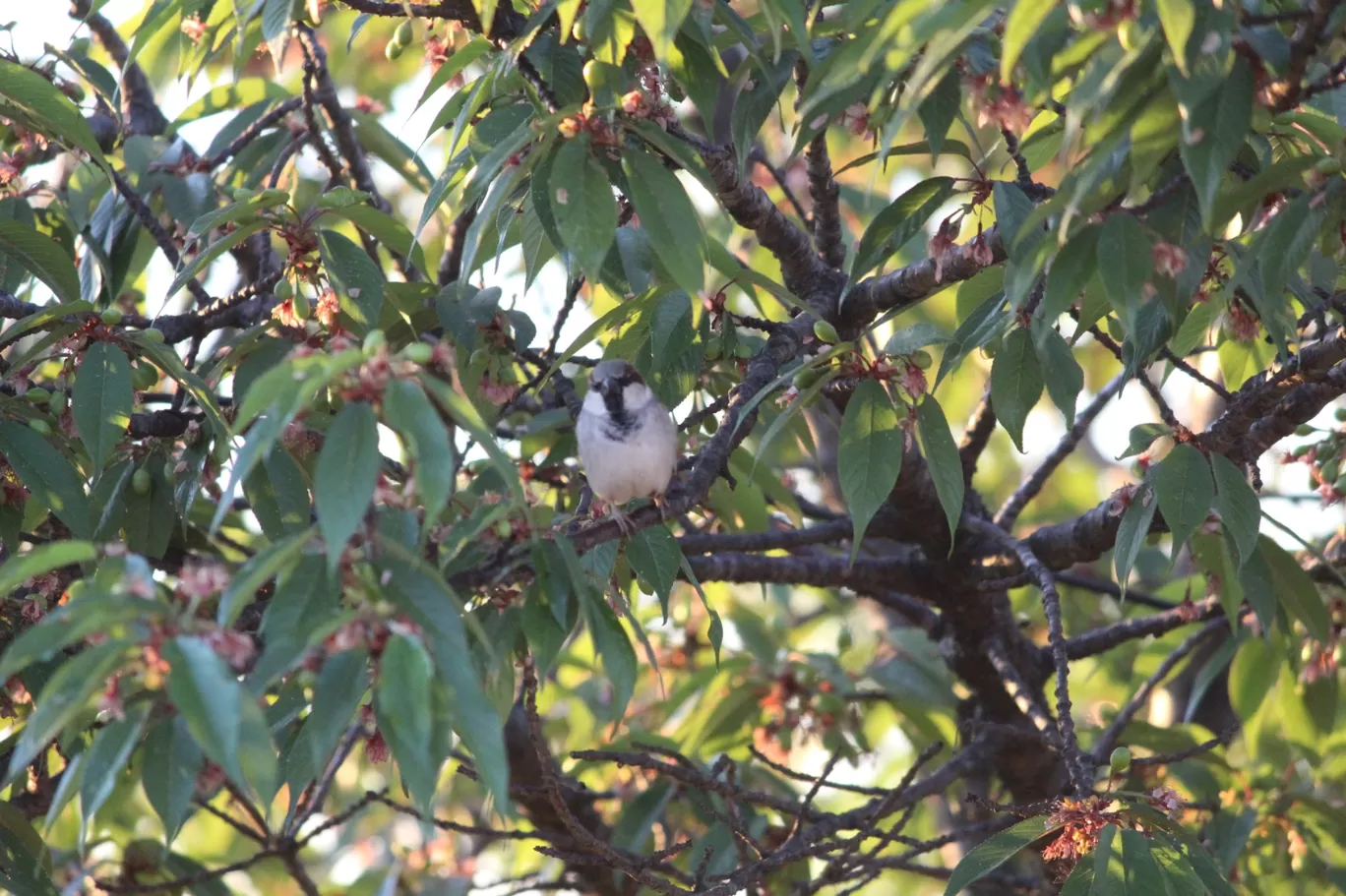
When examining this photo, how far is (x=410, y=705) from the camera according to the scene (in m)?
1.80

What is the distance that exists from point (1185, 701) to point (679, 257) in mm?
4610

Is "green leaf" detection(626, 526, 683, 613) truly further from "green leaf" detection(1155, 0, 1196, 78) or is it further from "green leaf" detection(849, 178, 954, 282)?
"green leaf" detection(1155, 0, 1196, 78)

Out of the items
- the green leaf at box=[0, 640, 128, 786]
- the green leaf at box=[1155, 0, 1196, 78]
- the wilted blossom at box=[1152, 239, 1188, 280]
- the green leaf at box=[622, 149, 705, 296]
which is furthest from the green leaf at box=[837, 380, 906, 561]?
the green leaf at box=[0, 640, 128, 786]

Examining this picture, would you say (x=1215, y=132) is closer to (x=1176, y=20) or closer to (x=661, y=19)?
(x=1176, y=20)

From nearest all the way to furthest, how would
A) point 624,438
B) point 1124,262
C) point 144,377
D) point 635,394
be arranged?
point 1124,262, point 144,377, point 624,438, point 635,394

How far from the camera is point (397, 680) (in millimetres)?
1812

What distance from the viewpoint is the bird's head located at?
399cm

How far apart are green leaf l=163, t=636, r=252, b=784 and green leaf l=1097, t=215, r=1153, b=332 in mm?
1496

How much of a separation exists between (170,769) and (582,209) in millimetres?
1172

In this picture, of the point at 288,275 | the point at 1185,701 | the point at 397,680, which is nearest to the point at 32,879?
the point at 288,275

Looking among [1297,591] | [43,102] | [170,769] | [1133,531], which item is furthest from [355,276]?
[1297,591]

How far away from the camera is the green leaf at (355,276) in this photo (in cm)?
319

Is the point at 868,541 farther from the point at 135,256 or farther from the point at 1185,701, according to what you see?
the point at 135,256

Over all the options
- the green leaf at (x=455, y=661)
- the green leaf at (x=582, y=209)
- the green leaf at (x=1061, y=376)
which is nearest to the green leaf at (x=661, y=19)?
the green leaf at (x=582, y=209)
